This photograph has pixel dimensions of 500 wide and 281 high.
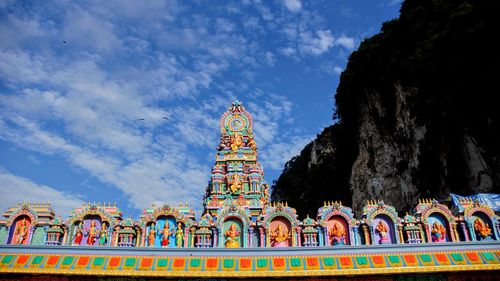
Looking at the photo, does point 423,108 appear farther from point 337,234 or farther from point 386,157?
point 337,234

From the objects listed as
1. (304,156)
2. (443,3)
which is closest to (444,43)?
(443,3)

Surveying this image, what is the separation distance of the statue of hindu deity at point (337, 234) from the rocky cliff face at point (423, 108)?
10.1 metres

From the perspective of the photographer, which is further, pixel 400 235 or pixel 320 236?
pixel 320 236

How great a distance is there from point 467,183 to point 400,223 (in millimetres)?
9389

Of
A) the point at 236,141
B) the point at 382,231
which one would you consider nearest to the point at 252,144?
the point at 236,141

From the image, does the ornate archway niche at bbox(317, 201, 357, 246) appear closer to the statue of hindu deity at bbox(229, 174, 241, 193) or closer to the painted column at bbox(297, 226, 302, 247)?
the painted column at bbox(297, 226, 302, 247)

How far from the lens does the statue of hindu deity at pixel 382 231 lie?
1497cm

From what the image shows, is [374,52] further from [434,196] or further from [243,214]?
[243,214]

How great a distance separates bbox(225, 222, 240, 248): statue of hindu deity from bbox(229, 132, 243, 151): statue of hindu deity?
11.7m

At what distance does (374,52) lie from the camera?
32.3 metres

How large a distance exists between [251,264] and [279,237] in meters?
1.69

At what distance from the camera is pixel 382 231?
1509 cm

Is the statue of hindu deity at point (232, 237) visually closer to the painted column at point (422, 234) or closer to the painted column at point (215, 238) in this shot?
the painted column at point (215, 238)

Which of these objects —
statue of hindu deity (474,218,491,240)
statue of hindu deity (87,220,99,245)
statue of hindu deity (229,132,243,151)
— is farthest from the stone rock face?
statue of hindu deity (87,220,99,245)
